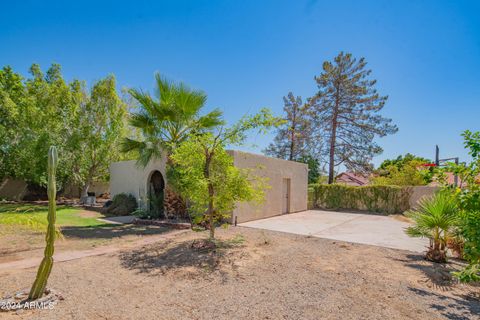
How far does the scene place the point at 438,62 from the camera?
37.3 ft

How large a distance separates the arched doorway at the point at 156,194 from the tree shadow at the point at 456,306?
9.85 m

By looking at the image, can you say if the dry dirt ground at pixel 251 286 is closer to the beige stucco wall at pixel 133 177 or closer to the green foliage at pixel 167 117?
the green foliage at pixel 167 117

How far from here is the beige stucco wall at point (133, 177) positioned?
13.1m

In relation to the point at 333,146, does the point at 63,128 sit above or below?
below

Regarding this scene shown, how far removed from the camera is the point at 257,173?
1241cm

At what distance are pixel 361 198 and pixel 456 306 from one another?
15586 mm

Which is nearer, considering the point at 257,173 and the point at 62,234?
the point at 62,234

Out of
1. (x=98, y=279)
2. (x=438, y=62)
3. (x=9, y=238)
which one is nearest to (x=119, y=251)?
(x=98, y=279)

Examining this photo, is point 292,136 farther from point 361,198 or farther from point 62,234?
point 62,234

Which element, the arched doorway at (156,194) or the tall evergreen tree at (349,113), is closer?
the arched doorway at (156,194)

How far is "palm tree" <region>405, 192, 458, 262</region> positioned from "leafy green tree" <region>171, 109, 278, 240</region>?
3.91 m

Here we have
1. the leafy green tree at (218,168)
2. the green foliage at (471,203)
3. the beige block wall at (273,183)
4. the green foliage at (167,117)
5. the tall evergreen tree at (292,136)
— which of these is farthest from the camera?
the tall evergreen tree at (292,136)

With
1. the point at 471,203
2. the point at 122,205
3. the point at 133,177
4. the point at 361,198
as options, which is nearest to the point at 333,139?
the point at 361,198

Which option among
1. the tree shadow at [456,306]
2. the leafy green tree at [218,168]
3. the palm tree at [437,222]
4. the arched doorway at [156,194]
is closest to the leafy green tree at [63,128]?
the arched doorway at [156,194]
